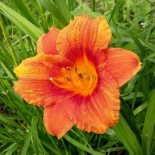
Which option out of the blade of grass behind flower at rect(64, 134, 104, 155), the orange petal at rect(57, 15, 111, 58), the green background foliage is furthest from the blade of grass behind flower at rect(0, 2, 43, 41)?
the blade of grass behind flower at rect(64, 134, 104, 155)

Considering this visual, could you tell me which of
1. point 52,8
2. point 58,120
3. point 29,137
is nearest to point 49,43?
point 52,8

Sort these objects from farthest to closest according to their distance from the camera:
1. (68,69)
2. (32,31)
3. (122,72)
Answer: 1. (32,31)
2. (68,69)
3. (122,72)

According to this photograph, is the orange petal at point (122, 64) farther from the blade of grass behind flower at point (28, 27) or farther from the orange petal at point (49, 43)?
the blade of grass behind flower at point (28, 27)

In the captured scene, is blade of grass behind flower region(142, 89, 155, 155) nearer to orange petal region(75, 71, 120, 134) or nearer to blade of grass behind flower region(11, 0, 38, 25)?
orange petal region(75, 71, 120, 134)

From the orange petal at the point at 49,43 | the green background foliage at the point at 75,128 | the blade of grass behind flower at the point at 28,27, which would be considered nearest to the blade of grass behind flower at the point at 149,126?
the green background foliage at the point at 75,128

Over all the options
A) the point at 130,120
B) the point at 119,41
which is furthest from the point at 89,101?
the point at 119,41

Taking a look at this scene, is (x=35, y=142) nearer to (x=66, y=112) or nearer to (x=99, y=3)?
(x=66, y=112)
